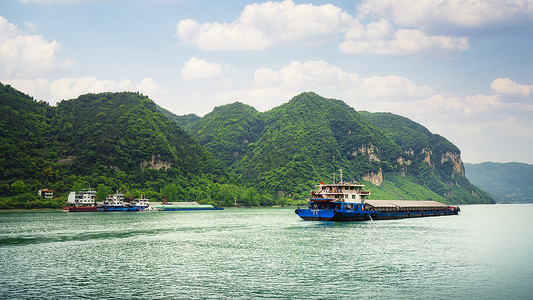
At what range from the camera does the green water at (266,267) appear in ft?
123

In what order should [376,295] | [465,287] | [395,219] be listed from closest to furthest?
1. [376,295]
2. [465,287]
3. [395,219]

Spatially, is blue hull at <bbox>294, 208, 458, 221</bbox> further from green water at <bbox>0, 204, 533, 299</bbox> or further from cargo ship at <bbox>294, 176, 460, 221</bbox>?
green water at <bbox>0, 204, 533, 299</bbox>

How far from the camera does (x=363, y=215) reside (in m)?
124

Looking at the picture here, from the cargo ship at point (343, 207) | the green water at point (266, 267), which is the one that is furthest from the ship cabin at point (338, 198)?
the green water at point (266, 267)

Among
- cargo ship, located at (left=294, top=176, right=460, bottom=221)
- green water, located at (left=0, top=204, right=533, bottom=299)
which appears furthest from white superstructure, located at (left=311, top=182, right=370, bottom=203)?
green water, located at (left=0, top=204, right=533, bottom=299)

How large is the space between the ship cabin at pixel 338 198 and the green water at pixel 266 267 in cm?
3747

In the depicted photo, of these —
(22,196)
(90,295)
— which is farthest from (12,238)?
(22,196)

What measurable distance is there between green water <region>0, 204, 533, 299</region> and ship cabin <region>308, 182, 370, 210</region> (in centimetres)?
3747

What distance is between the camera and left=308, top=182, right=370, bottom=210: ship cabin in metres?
117

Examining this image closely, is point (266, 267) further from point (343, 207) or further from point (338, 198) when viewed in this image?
point (338, 198)

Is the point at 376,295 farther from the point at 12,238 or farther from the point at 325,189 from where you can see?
the point at 325,189

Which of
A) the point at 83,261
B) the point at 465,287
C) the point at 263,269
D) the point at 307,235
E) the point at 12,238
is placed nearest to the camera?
the point at 465,287

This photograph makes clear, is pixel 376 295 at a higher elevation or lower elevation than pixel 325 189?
lower

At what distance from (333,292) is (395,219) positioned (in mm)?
110632
